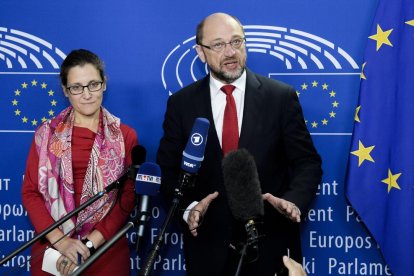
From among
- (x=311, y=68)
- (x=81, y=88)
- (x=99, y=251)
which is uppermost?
(x=311, y=68)

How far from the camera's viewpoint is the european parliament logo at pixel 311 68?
112 inches

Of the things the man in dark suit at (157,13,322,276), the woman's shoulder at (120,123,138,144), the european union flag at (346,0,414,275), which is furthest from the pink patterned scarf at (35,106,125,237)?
A: the european union flag at (346,0,414,275)

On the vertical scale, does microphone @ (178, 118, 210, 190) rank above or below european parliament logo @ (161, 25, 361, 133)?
below

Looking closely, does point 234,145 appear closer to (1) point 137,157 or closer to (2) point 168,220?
(1) point 137,157

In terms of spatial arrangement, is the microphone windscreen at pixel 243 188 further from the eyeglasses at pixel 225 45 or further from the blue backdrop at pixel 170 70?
the blue backdrop at pixel 170 70

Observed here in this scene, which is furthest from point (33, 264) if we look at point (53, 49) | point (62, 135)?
point (53, 49)

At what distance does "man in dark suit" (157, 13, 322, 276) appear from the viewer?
2.47m

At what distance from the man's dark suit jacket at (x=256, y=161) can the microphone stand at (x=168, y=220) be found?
28.6 inches

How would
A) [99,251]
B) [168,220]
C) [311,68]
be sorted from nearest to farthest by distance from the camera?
1. [99,251]
2. [168,220]
3. [311,68]

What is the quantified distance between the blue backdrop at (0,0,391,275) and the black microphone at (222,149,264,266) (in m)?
1.37

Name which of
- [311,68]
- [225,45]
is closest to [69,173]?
[225,45]

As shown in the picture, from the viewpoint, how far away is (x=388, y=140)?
2752 millimetres

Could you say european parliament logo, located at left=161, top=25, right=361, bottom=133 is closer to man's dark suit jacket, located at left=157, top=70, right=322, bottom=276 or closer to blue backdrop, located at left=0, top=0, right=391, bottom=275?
blue backdrop, located at left=0, top=0, right=391, bottom=275

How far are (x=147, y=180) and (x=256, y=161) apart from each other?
0.87 m
